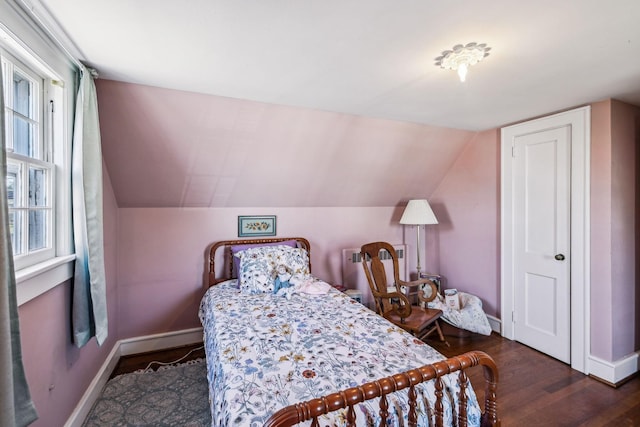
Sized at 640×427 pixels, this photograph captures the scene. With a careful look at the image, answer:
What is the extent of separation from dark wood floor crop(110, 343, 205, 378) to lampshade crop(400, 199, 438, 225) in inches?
102

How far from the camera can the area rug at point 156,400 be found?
1876 millimetres

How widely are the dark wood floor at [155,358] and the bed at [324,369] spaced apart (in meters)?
0.61

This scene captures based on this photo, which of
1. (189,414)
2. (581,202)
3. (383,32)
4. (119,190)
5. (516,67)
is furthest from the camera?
(119,190)

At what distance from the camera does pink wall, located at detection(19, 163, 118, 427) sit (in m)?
1.34

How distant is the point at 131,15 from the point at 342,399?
180 centimetres

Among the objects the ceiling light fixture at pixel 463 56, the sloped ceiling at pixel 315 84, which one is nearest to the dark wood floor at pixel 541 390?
the sloped ceiling at pixel 315 84

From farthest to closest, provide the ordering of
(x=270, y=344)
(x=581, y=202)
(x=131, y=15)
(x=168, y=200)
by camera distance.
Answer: (x=168, y=200) → (x=581, y=202) → (x=270, y=344) → (x=131, y=15)

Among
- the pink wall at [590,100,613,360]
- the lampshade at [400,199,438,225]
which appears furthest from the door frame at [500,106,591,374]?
the lampshade at [400,199,438,225]

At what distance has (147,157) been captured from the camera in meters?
2.50

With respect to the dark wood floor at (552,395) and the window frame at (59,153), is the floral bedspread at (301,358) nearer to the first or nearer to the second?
the window frame at (59,153)

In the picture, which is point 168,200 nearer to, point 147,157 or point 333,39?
point 147,157

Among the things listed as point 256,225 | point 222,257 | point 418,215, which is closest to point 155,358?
point 222,257

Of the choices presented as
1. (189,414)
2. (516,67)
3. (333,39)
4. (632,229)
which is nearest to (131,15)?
(333,39)

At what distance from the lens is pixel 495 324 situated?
3170 millimetres
